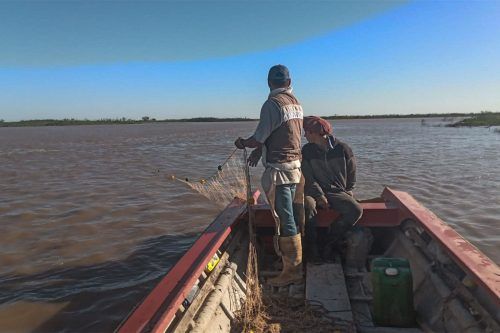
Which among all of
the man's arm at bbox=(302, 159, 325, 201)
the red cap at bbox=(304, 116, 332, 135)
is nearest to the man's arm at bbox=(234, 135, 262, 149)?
the red cap at bbox=(304, 116, 332, 135)

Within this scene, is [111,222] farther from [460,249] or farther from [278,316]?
[460,249]

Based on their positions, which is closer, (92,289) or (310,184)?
(310,184)

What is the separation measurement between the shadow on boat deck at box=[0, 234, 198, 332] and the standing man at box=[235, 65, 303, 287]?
221 centimetres

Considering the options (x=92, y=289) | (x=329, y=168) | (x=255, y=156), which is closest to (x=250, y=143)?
(x=255, y=156)

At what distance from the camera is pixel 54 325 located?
468cm

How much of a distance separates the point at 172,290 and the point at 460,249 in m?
2.45

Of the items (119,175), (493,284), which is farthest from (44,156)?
(493,284)

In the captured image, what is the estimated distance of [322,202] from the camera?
4.93m

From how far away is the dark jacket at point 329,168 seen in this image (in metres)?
5.00

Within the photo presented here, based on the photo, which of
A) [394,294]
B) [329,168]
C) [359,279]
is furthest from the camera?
[329,168]

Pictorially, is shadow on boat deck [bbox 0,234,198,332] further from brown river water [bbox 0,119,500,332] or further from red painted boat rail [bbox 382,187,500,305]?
red painted boat rail [bbox 382,187,500,305]

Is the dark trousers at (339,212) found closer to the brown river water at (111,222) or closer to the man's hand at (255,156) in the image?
the man's hand at (255,156)

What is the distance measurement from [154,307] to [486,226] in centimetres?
708

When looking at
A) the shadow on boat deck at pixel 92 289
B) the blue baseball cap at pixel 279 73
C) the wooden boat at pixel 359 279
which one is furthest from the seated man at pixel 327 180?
the shadow on boat deck at pixel 92 289
